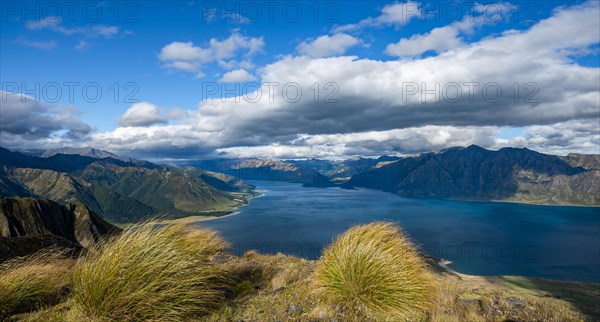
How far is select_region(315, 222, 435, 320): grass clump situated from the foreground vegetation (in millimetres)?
23

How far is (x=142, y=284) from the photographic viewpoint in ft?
20.2

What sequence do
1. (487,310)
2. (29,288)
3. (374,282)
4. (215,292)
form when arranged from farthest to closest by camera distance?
(487,310)
(374,282)
(29,288)
(215,292)

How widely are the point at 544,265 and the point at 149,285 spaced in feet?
736

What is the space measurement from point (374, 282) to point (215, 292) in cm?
364

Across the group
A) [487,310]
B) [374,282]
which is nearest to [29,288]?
[374,282]

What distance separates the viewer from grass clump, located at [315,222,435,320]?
7.19 m

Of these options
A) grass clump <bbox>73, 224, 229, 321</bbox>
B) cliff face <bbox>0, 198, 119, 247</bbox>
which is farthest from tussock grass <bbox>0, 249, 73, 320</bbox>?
cliff face <bbox>0, 198, 119, 247</bbox>

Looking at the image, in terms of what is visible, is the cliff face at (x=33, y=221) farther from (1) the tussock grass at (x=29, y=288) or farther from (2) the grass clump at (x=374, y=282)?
(2) the grass clump at (x=374, y=282)

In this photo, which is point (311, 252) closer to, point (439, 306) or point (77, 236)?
point (77, 236)

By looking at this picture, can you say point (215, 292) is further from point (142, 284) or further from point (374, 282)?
point (374, 282)

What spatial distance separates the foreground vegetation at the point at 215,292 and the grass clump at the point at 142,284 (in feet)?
0.06

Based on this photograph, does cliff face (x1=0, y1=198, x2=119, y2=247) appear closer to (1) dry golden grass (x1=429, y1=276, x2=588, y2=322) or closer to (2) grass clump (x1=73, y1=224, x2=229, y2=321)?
(2) grass clump (x1=73, y1=224, x2=229, y2=321)

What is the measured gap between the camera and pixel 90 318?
5977mm

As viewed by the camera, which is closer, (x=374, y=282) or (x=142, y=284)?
(x=142, y=284)
